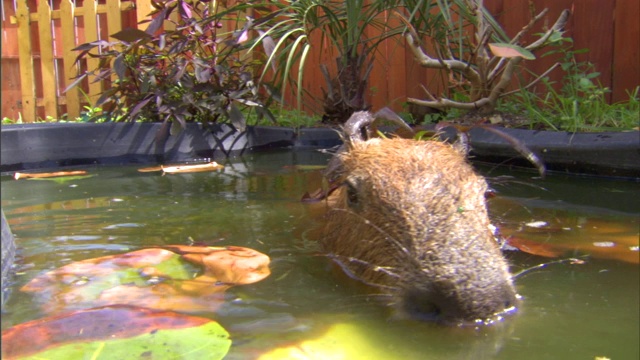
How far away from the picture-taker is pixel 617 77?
16.7 ft

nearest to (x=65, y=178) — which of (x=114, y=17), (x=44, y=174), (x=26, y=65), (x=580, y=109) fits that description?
(x=44, y=174)

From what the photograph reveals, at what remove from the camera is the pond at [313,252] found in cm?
148

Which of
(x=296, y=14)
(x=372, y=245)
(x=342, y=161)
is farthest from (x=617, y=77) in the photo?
(x=372, y=245)

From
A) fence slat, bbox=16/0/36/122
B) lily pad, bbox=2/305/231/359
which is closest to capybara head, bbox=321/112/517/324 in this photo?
lily pad, bbox=2/305/231/359

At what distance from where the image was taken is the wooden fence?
5.05m

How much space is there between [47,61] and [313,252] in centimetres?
743

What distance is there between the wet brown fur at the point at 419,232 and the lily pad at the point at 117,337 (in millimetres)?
538

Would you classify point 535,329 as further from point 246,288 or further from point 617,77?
point 617,77

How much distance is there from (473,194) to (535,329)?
522mm

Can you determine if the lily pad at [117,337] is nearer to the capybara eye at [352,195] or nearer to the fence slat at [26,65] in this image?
the capybara eye at [352,195]

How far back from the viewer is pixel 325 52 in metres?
6.78

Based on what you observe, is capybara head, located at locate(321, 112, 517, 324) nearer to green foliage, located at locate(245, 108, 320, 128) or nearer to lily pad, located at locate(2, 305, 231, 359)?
lily pad, located at locate(2, 305, 231, 359)

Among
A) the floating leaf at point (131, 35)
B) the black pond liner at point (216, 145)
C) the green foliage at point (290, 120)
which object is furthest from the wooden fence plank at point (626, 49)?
the floating leaf at point (131, 35)

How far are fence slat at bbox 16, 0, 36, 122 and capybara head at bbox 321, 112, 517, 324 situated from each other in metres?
7.54
